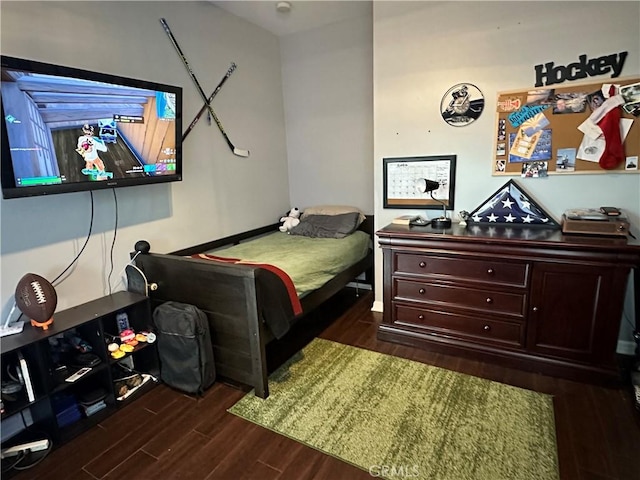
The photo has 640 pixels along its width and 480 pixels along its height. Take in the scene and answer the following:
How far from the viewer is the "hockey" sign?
7.56ft

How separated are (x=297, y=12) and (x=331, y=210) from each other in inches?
72.5

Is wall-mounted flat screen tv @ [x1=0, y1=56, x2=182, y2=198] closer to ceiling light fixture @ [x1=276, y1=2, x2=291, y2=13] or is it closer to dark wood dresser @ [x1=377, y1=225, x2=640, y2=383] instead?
ceiling light fixture @ [x1=276, y1=2, x2=291, y2=13]

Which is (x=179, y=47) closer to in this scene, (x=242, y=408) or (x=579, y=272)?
(x=242, y=408)

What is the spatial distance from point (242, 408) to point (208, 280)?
763mm

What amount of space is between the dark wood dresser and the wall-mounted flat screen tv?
1680 mm

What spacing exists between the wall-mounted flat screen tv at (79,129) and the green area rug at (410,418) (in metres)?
1.57

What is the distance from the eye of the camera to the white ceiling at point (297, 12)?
3.13 m

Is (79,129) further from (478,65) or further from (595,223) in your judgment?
(595,223)

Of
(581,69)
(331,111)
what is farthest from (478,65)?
(331,111)

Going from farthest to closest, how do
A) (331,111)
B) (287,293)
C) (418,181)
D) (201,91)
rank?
(331,111)
(201,91)
(418,181)
(287,293)

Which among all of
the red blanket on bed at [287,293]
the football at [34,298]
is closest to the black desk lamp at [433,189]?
the red blanket on bed at [287,293]

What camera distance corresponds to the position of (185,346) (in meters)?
2.20

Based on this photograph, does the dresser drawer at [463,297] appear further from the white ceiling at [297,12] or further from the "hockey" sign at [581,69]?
the white ceiling at [297,12]

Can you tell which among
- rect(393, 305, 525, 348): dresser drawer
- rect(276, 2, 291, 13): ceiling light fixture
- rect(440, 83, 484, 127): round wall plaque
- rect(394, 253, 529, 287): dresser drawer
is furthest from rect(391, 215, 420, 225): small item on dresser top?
rect(276, 2, 291, 13): ceiling light fixture
